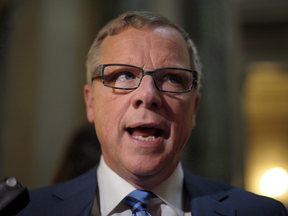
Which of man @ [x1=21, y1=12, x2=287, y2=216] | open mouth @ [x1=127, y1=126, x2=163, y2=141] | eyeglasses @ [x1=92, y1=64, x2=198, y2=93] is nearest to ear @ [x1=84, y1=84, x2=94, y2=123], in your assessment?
man @ [x1=21, y1=12, x2=287, y2=216]

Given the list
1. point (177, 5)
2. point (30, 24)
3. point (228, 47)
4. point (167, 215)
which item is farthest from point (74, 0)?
point (167, 215)

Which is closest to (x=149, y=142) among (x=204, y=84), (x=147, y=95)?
(x=147, y=95)

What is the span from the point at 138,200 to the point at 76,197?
0.24 m

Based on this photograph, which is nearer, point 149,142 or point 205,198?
point 149,142

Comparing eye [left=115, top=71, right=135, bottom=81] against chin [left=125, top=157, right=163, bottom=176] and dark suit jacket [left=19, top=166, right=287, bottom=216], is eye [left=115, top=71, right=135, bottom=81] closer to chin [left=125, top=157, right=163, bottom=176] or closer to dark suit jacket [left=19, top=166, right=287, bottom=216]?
chin [left=125, top=157, right=163, bottom=176]

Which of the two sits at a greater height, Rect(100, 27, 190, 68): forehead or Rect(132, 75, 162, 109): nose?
Rect(100, 27, 190, 68): forehead

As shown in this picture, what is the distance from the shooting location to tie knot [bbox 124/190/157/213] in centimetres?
84

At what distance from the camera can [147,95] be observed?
0.79 m

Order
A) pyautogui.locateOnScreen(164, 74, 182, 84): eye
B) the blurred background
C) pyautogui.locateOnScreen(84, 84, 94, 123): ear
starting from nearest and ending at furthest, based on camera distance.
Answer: pyautogui.locateOnScreen(164, 74, 182, 84): eye
pyautogui.locateOnScreen(84, 84, 94, 123): ear
the blurred background

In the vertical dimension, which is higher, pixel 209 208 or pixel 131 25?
pixel 131 25

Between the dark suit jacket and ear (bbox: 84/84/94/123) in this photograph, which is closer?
the dark suit jacket

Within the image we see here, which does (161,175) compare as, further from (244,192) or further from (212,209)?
(244,192)

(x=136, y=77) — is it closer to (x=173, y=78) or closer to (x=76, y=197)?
(x=173, y=78)

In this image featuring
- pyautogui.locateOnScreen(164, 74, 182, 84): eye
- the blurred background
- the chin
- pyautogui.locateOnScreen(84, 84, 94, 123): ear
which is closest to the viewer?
the chin
